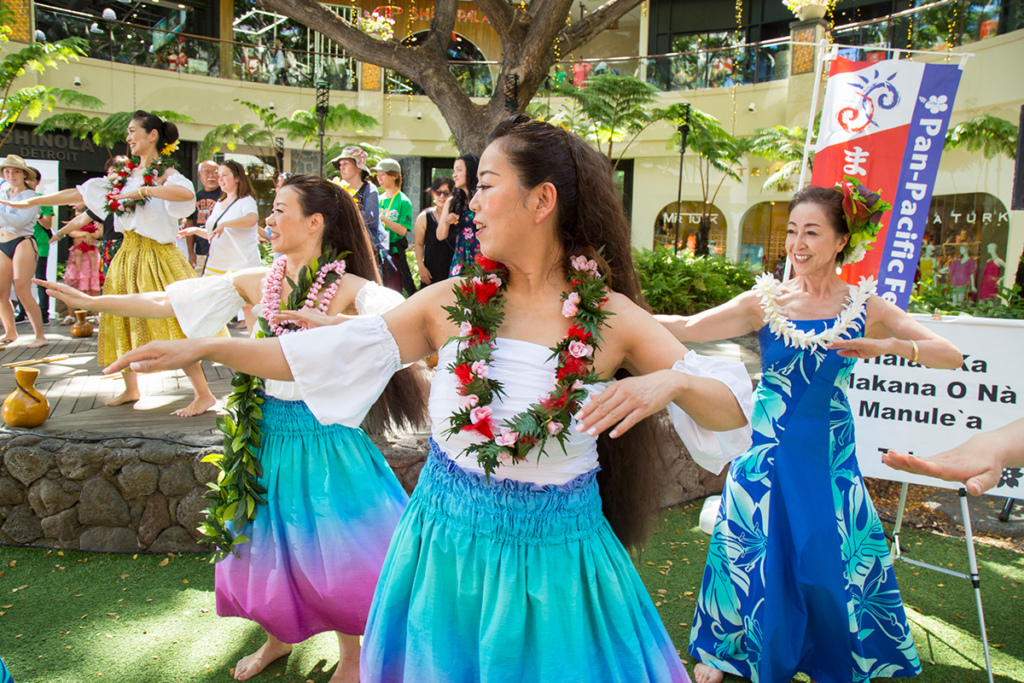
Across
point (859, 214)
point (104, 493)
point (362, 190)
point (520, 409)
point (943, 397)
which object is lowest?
point (104, 493)

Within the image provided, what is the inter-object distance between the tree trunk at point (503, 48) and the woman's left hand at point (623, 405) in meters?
5.32

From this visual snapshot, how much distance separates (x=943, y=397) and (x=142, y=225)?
5.00 m

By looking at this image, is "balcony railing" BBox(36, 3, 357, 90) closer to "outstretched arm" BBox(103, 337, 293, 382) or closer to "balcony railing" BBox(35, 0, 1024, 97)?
"balcony railing" BBox(35, 0, 1024, 97)

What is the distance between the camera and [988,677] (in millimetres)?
2906

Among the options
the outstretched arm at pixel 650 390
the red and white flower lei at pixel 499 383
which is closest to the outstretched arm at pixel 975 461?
the outstretched arm at pixel 650 390

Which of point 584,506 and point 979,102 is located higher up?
Result: point 979,102

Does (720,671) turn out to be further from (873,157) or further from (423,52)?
(423,52)

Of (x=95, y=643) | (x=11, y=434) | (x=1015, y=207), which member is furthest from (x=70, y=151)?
(x=1015, y=207)

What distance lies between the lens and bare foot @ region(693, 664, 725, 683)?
2.92m

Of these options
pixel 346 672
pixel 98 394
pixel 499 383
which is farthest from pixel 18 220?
pixel 499 383

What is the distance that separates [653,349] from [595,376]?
7.5 inches

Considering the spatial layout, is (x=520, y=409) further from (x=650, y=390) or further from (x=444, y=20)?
(x=444, y=20)

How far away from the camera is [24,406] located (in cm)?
407

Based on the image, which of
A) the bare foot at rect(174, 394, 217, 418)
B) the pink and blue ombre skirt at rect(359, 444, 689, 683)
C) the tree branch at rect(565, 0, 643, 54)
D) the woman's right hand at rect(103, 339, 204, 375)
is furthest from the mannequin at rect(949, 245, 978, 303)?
the woman's right hand at rect(103, 339, 204, 375)
